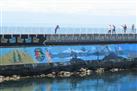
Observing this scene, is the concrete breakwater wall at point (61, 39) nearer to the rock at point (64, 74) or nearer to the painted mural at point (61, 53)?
the painted mural at point (61, 53)

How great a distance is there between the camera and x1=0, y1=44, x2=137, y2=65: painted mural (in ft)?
151

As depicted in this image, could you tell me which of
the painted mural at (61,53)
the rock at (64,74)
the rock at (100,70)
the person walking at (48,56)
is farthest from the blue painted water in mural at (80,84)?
the person walking at (48,56)

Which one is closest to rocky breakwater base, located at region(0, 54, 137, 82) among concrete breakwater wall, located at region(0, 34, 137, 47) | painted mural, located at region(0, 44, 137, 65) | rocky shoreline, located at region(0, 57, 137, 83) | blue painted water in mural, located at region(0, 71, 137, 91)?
rocky shoreline, located at region(0, 57, 137, 83)

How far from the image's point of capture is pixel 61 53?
49.1 m

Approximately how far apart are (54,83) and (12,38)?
666 cm

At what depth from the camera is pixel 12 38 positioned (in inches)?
1820

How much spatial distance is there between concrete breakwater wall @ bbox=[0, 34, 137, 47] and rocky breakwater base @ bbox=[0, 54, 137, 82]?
215 cm

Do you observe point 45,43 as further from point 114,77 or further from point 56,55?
point 114,77

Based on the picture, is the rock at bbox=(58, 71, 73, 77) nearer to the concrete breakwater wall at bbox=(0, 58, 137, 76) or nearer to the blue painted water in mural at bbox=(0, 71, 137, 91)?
the concrete breakwater wall at bbox=(0, 58, 137, 76)

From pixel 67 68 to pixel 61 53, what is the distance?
1.83 meters

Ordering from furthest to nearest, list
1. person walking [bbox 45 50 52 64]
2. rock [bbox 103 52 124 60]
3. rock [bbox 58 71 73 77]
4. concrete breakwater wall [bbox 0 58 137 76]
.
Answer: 1. rock [bbox 103 52 124 60]
2. person walking [bbox 45 50 52 64]
3. rock [bbox 58 71 73 77]
4. concrete breakwater wall [bbox 0 58 137 76]

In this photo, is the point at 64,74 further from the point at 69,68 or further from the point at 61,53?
the point at 61,53

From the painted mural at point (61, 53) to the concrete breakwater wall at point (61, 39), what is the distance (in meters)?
0.53

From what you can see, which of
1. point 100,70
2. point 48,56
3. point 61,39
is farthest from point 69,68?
point 100,70
